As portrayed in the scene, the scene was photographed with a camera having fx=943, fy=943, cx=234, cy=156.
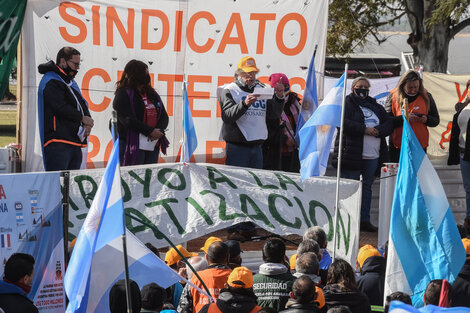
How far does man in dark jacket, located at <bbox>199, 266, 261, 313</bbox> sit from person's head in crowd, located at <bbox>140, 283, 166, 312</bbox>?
363 mm

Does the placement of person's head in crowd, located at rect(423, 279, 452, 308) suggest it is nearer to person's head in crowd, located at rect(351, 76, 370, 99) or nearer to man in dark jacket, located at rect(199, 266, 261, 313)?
man in dark jacket, located at rect(199, 266, 261, 313)

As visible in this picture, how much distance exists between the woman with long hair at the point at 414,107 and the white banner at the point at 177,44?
3.39 feet

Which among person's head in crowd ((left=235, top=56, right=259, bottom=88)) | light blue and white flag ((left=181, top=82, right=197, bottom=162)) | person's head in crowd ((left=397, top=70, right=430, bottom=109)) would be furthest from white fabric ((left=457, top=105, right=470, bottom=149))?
light blue and white flag ((left=181, top=82, right=197, bottom=162))

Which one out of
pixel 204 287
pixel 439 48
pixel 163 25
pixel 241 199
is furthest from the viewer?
pixel 439 48

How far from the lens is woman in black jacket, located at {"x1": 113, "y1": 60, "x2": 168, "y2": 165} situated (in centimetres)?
957

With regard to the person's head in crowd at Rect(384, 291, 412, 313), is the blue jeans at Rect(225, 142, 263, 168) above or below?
above

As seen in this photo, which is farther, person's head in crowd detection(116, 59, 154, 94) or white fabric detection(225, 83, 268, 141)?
white fabric detection(225, 83, 268, 141)

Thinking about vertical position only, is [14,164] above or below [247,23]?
below

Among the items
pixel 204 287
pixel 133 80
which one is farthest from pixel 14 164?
pixel 204 287

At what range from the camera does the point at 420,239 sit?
673 cm

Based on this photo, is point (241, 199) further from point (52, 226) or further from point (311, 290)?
point (311, 290)

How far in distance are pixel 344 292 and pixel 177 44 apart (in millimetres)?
4974

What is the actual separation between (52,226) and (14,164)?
127 inches

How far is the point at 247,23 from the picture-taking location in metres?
10.9
